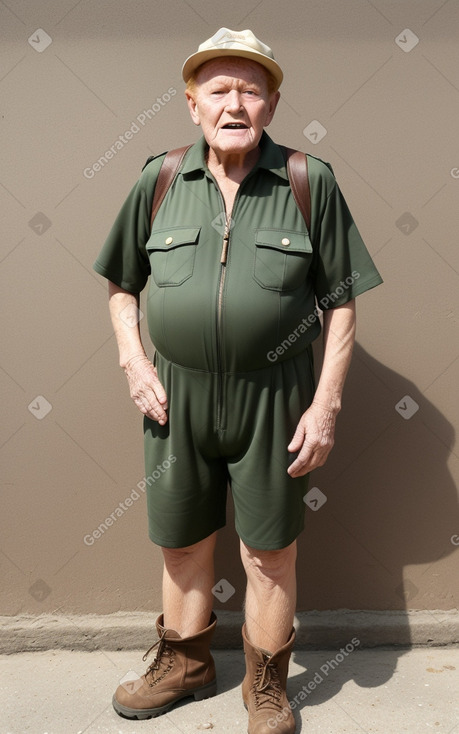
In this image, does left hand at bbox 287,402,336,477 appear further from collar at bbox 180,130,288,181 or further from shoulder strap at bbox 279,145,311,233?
collar at bbox 180,130,288,181

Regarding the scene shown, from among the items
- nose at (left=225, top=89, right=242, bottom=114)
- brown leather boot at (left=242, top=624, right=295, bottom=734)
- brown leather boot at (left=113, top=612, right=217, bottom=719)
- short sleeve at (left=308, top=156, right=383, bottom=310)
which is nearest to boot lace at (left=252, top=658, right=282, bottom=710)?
brown leather boot at (left=242, top=624, right=295, bottom=734)

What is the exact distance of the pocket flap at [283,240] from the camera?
2148 mm

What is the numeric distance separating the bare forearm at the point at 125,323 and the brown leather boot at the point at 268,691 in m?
1.03

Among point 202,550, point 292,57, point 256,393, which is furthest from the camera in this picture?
point 292,57

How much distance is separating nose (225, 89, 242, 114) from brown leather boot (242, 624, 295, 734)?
5.50ft

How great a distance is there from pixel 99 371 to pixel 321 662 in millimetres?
1413

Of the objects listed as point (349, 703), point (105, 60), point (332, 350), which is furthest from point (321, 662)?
point (105, 60)

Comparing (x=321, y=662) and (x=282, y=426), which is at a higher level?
(x=282, y=426)

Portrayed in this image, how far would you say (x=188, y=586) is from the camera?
8.28 feet

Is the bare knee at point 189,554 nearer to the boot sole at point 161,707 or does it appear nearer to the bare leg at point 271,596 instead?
the bare leg at point 271,596

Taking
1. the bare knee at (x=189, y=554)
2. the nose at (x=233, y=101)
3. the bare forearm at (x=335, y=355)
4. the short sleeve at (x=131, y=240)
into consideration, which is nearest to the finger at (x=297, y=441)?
the bare forearm at (x=335, y=355)

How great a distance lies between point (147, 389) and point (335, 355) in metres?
0.59

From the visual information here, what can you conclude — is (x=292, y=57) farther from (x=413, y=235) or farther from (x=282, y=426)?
(x=282, y=426)

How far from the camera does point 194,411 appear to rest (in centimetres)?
228
